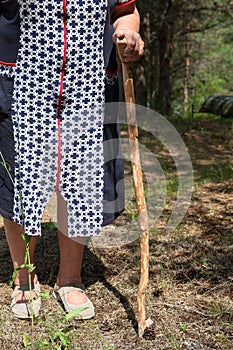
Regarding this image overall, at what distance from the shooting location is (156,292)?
2.68 m

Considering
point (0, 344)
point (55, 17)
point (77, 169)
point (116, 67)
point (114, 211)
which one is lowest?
point (0, 344)

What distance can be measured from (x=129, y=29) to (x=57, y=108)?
422 mm

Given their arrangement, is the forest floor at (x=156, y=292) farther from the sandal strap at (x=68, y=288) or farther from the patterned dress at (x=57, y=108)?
the patterned dress at (x=57, y=108)

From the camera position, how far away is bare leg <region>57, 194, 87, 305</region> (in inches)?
101

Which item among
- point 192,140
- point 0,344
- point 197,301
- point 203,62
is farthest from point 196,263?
point 203,62

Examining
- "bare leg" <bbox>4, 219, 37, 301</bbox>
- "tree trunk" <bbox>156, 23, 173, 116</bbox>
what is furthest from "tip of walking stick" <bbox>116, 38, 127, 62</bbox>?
"tree trunk" <bbox>156, 23, 173, 116</bbox>

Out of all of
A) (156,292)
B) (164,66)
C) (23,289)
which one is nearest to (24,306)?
(23,289)

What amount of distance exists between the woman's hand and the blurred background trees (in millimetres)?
5873

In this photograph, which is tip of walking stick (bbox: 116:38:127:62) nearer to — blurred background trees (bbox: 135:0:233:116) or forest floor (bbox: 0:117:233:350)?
forest floor (bbox: 0:117:233:350)

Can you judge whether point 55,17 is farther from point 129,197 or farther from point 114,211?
point 129,197

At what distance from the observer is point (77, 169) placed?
7.77 ft

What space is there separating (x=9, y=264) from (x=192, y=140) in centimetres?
389

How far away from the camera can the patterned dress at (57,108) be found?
2182 millimetres

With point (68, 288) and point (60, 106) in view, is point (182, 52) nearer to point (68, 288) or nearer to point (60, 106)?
point (68, 288)
